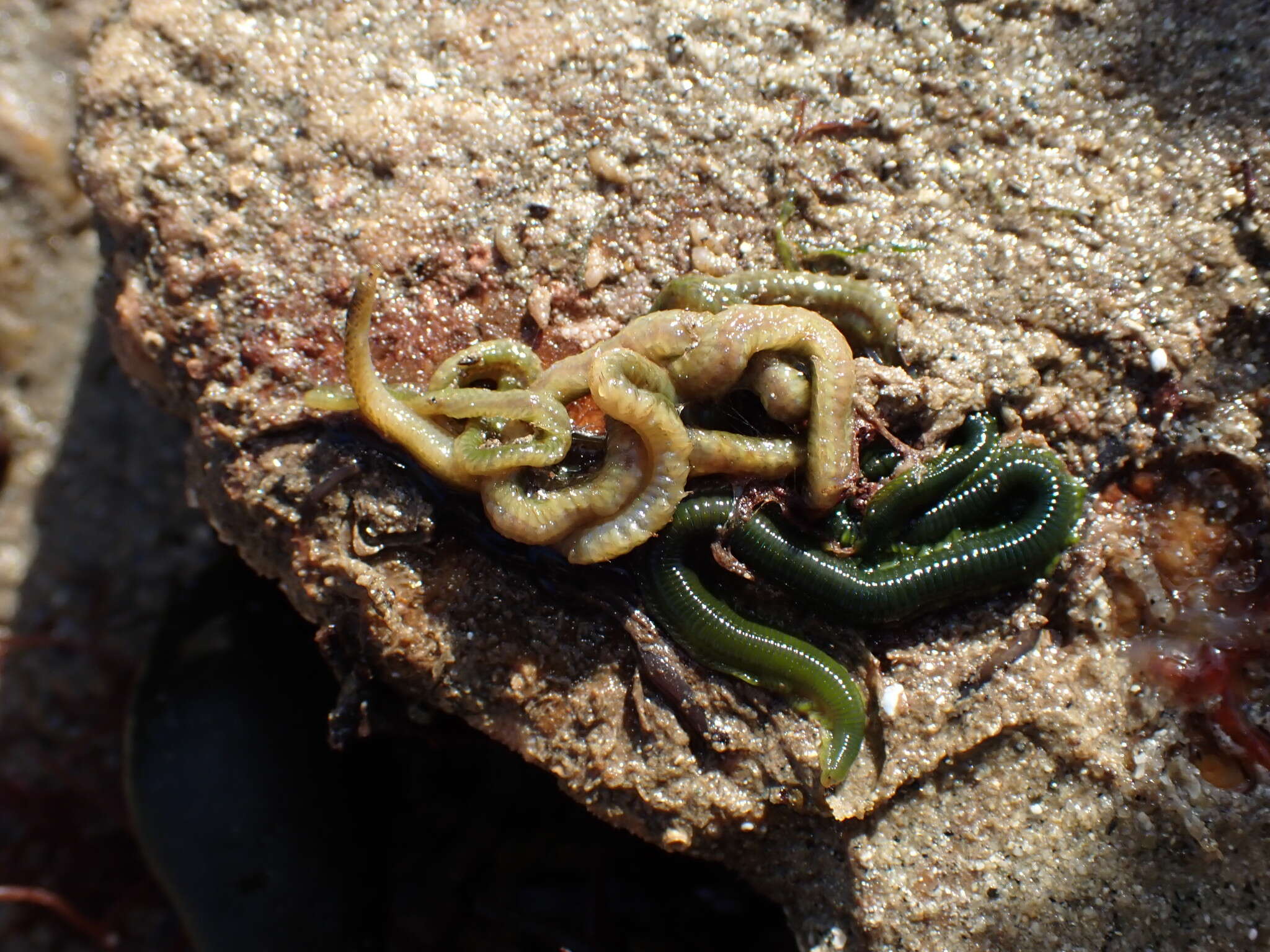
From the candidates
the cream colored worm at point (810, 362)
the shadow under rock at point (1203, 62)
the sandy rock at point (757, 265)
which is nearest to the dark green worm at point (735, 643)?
the sandy rock at point (757, 265)

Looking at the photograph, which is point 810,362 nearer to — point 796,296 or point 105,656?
point 796,296

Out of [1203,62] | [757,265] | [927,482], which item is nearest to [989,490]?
[927,482]

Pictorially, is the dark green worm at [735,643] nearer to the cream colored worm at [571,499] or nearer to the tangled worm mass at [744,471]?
the tangled worm mass at [744,471]

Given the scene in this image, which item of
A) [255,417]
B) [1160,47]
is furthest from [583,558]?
[1160,47]

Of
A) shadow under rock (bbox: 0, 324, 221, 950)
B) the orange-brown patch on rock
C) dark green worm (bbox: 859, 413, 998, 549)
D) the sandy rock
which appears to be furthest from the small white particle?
shadow under rock (bbox: 0, 324, 221, 950)

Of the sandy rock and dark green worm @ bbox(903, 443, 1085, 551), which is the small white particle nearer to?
the sandy rock

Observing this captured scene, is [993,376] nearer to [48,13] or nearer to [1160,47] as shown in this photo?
[1160,47]
